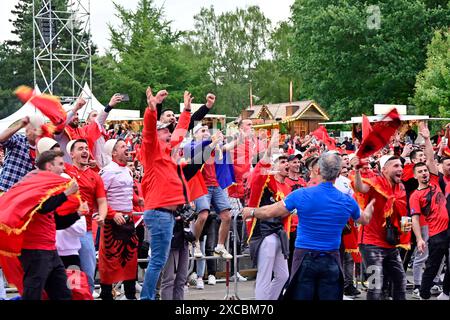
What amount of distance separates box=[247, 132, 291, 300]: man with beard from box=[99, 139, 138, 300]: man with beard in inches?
60.4

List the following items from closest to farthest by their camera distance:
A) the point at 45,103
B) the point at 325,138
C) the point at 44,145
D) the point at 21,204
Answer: the point at 21,204
the point at 44,145
the point at 45,103
the point at 325,138

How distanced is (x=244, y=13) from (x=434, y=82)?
46712 mm

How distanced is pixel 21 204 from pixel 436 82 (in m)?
36.7

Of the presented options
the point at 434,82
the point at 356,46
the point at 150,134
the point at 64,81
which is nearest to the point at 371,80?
the point at 356,46

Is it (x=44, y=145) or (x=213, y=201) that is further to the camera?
A: (x=213, y=201)

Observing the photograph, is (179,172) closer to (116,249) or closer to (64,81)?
(116,249)

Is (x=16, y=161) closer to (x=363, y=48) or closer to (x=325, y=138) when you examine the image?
(x=325, y=138)

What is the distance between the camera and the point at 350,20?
47.7m

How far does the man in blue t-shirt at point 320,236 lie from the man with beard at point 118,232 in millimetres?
3056

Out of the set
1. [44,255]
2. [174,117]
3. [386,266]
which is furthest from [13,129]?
[386,266]

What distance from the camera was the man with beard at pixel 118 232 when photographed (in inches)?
409

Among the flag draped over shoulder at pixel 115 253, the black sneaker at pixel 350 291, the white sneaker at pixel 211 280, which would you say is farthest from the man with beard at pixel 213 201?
the black sneaker at pixel 350 291

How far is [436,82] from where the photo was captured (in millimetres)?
41969

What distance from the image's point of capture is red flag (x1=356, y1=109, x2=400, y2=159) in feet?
27.3
